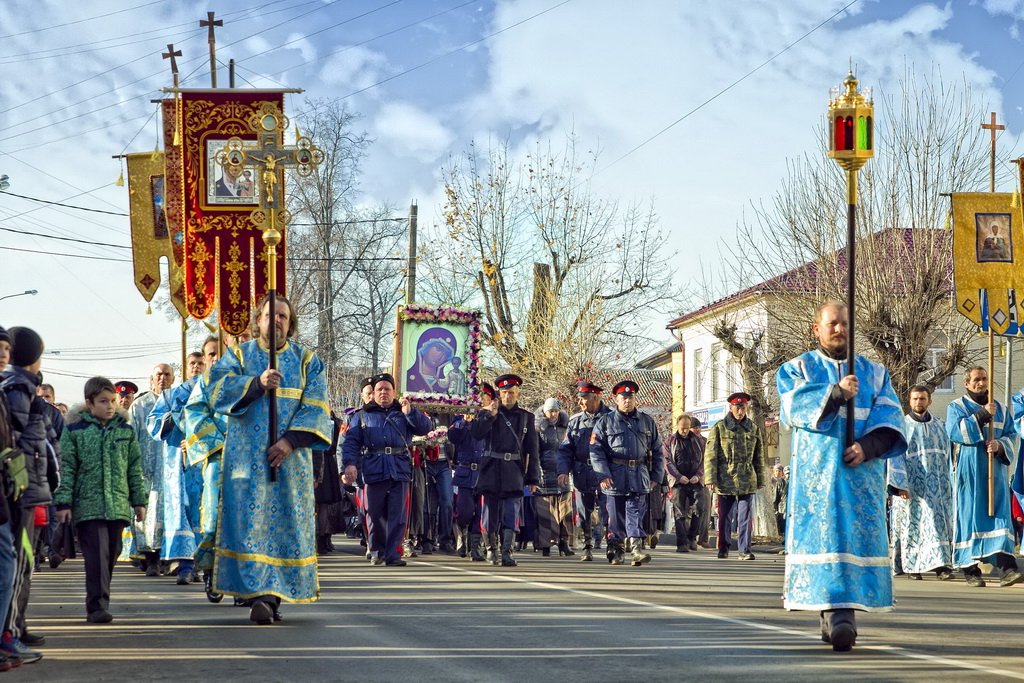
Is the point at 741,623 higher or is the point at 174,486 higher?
the point at 174,486

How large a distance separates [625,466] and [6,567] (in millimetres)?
10128

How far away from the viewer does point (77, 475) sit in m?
10.3

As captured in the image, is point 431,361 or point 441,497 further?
point 431,361

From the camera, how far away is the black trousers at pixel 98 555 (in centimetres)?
1003

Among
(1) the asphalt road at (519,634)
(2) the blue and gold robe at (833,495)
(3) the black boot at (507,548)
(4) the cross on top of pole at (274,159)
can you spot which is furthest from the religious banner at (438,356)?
(2) the blue and gold robe at (833,495)

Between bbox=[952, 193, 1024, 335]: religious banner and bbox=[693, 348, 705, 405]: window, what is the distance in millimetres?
33164

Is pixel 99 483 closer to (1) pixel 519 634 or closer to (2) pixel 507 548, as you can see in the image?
(1) pixel 519 634

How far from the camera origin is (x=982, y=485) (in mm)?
15227

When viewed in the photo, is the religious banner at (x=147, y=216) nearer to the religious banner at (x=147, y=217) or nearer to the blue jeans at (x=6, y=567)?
the religious banner at (x=147, y=217)

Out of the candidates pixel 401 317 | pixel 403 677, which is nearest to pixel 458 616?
pixel 403 677

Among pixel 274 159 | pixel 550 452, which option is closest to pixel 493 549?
pixel 550 452

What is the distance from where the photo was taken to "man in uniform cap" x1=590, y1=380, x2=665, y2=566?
55.4 ft

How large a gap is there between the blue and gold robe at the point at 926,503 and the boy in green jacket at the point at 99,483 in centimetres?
855

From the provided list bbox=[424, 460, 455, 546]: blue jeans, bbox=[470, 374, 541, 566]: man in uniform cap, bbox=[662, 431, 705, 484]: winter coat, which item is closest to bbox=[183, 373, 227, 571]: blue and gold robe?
bbox=[470, 374, 541, 566]: man in uniform cap
